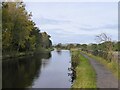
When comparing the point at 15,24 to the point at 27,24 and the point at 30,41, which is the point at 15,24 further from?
the point at 30,41

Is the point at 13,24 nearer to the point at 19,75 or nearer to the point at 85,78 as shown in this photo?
the point at 19,75

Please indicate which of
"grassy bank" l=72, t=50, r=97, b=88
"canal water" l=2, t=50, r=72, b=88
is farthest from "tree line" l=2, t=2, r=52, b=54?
→ "grassy bank" l=72, t=50, r=97, b=88

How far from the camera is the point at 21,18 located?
63.8m

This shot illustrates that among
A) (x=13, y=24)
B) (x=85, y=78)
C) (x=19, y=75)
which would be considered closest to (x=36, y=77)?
(x=19, y=75)

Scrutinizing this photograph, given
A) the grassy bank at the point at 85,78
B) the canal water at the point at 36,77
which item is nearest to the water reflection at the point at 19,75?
the canal water at the point at 36,77

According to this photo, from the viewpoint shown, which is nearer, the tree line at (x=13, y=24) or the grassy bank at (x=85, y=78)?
the grassy bank at (x=85, y=78)

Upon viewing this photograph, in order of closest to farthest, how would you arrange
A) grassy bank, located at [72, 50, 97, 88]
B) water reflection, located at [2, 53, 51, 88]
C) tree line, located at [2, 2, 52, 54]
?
grassy bank, located at [72, 50, 97, 88] < water reflection, located at [2, 53, 51, 88] < tree line, located at [2, 2, 52, 54]

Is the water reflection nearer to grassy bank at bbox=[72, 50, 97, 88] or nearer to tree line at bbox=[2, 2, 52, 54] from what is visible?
grassy bank at bbox=[72, 50, 97, 88]

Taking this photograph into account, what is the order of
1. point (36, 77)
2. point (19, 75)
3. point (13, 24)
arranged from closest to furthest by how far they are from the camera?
point (36, 77) → point (19, 75) → point (13, 24)

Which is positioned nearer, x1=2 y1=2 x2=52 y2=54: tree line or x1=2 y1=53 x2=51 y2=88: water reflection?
x1=2 y1=53 x2=51 y2=88: water reflection

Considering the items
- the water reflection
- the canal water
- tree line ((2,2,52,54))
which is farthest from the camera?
tree line ((2,2,52,54))

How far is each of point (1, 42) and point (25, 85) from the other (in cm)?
3365

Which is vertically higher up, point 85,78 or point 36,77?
point 85,78

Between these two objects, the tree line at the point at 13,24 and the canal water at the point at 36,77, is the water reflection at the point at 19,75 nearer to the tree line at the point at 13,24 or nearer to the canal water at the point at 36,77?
the canal water at the point at 36,77
